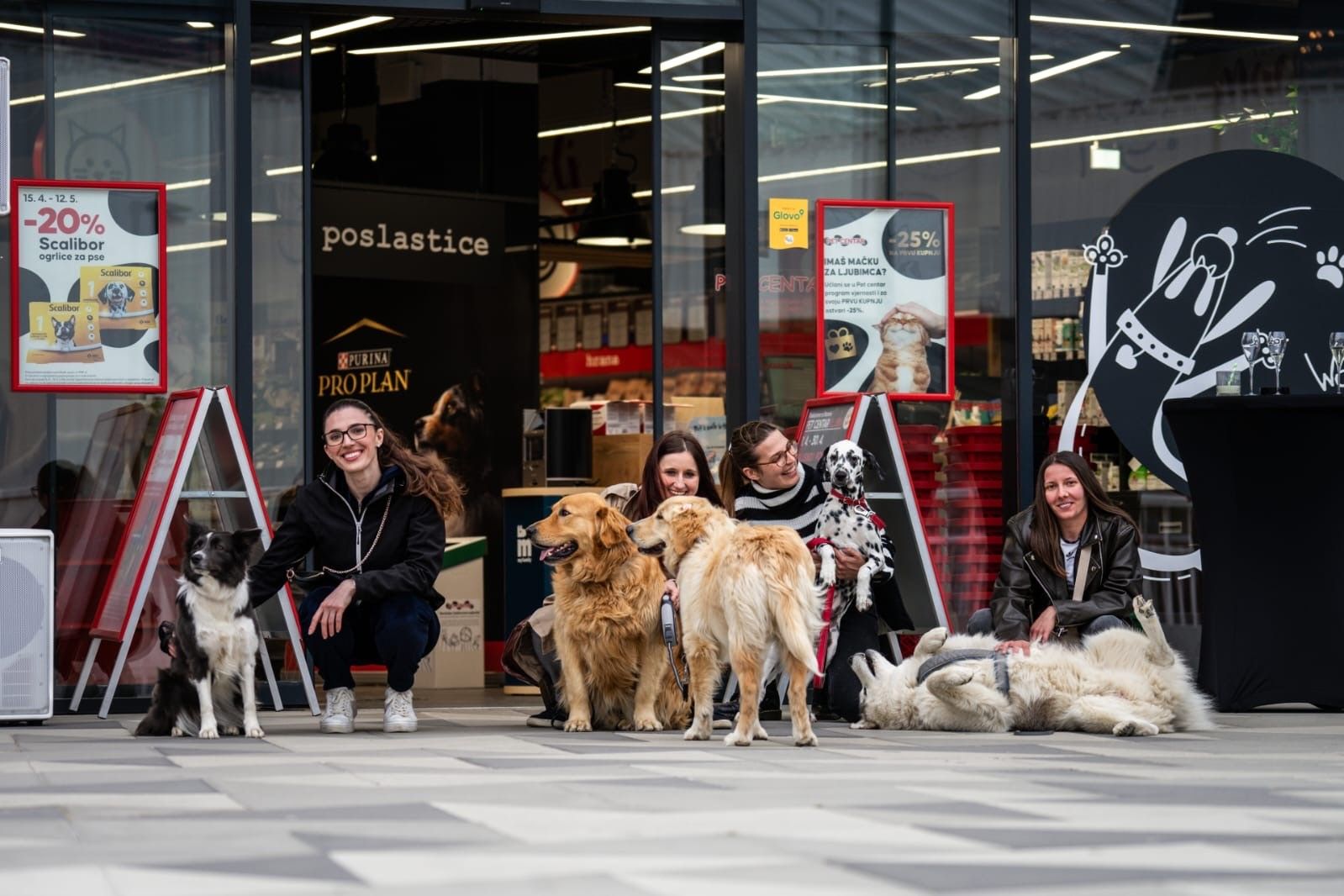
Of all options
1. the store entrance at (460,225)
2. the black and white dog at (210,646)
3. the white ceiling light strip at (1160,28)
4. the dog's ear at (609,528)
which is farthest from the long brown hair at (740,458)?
the store entrance at (460,225)

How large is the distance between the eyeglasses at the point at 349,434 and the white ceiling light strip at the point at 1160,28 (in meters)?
4.92

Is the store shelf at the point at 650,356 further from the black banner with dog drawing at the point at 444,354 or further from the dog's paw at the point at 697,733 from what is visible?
the dog's paw at the point at 697,733

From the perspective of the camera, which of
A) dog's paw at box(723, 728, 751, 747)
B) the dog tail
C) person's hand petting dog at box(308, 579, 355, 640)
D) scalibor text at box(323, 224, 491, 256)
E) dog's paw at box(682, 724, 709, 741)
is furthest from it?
scalibor text at box(323, 224, 491, 256)

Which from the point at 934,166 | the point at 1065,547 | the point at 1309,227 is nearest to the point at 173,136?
the point at 934,166

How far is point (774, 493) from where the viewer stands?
7.99 m

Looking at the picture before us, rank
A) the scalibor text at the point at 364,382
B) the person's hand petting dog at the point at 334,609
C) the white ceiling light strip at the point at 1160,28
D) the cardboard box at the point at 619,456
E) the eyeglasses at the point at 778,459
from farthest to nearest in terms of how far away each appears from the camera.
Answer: the scalibor text at the point at 364,382 < the cardboard box at the point at 619,456 < the white ceiling light strip at the point at 1160,28 < the eyeglasses at the point at 778,459 < the person's hand petting dog at the point at 334,609

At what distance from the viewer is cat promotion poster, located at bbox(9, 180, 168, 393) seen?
9.10 metres

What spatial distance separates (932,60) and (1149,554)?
2.91 meters

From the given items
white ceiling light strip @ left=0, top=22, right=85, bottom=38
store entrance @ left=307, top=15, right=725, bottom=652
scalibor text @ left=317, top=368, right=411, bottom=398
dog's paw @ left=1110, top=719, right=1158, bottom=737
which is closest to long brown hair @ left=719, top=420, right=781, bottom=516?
dog's paw @ left=1110, top=719, right=1158, bottom=737

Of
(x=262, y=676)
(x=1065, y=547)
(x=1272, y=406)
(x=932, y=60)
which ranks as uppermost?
(x=932, y=60)

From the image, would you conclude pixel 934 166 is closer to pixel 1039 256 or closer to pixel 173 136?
pixel 1039 256

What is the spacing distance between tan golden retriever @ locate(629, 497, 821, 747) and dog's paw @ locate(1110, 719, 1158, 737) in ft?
3.91

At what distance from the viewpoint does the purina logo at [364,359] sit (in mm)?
13914

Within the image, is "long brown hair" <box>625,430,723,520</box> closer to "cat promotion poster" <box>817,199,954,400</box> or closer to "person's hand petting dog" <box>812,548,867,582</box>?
"person's hand petting dog" <box>812,548,867,582</box>
